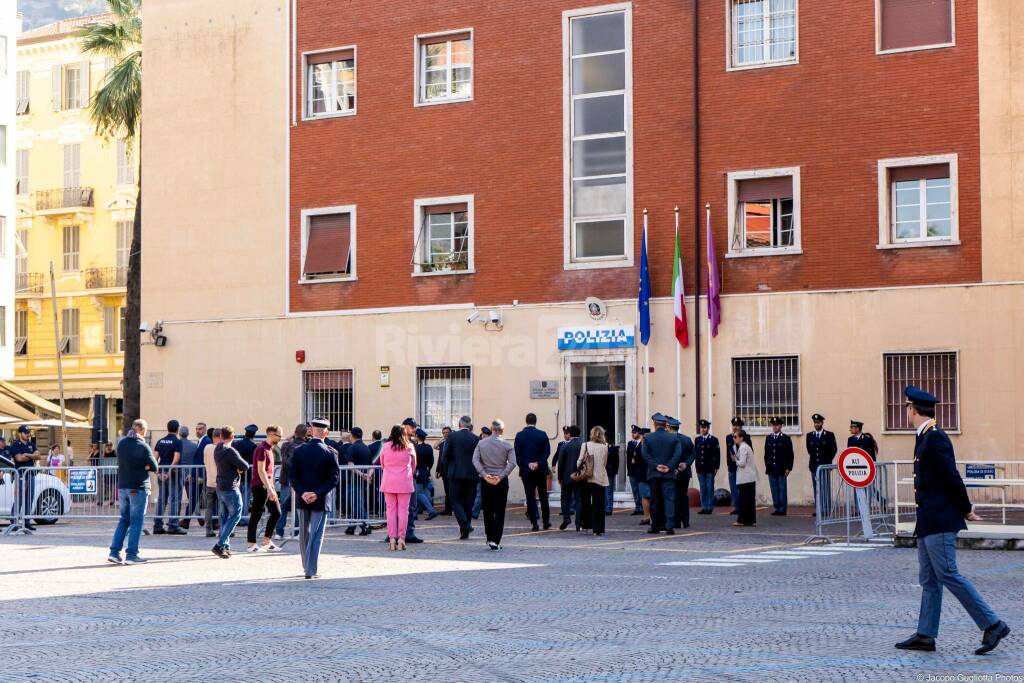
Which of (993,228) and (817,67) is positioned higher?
(817,67)

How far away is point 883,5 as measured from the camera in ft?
96.8

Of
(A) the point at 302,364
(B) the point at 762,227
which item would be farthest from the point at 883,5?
(A) the point at 302,364

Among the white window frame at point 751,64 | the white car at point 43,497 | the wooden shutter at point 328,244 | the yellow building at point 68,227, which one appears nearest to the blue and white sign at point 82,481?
the white car at point 43,497

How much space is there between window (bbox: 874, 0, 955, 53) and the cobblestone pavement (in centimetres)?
1116

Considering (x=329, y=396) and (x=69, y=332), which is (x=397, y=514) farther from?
(x=69, y=332)

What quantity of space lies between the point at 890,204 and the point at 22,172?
43498 mm

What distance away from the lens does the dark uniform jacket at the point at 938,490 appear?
36.6ft

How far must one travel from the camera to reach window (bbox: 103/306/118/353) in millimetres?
61062

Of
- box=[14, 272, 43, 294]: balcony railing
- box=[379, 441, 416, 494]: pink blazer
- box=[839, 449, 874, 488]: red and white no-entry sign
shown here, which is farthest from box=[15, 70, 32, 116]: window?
box=[839, 449, 874, 488]: red and white no-entry sign

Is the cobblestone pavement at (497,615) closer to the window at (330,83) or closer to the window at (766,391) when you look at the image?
the window at (766,391)

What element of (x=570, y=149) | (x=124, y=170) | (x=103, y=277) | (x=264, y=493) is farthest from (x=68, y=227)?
(x=264, y=493)

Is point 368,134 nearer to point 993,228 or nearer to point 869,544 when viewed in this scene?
point 993,228

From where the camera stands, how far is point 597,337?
104ft

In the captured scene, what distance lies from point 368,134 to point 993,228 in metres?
13.3
